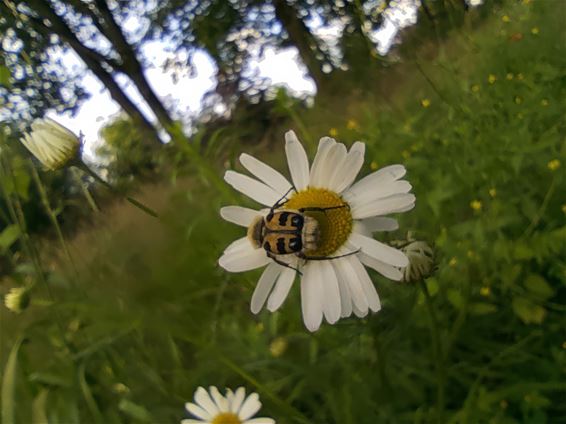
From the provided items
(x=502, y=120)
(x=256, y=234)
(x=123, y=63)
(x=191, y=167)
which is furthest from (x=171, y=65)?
(x=256, y=234)

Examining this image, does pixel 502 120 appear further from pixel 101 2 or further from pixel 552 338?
pixel 101 2

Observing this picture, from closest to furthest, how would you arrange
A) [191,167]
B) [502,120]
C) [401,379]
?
[401,379], [502,120], [191,167]

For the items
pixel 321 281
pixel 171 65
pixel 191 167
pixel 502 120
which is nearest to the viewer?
pixel 321 281

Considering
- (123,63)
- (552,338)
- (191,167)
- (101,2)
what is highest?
(101,2)

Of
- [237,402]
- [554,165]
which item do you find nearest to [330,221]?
[237,402]

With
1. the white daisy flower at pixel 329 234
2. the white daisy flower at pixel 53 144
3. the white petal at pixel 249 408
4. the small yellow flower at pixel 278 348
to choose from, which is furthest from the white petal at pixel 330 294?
the small yellow flower at pixel 278 348

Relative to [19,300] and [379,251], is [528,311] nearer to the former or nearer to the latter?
[379,251]

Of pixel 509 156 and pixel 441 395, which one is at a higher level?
pixel 509 156

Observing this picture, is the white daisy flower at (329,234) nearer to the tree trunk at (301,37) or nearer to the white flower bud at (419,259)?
the white flower bud at (419,259)
